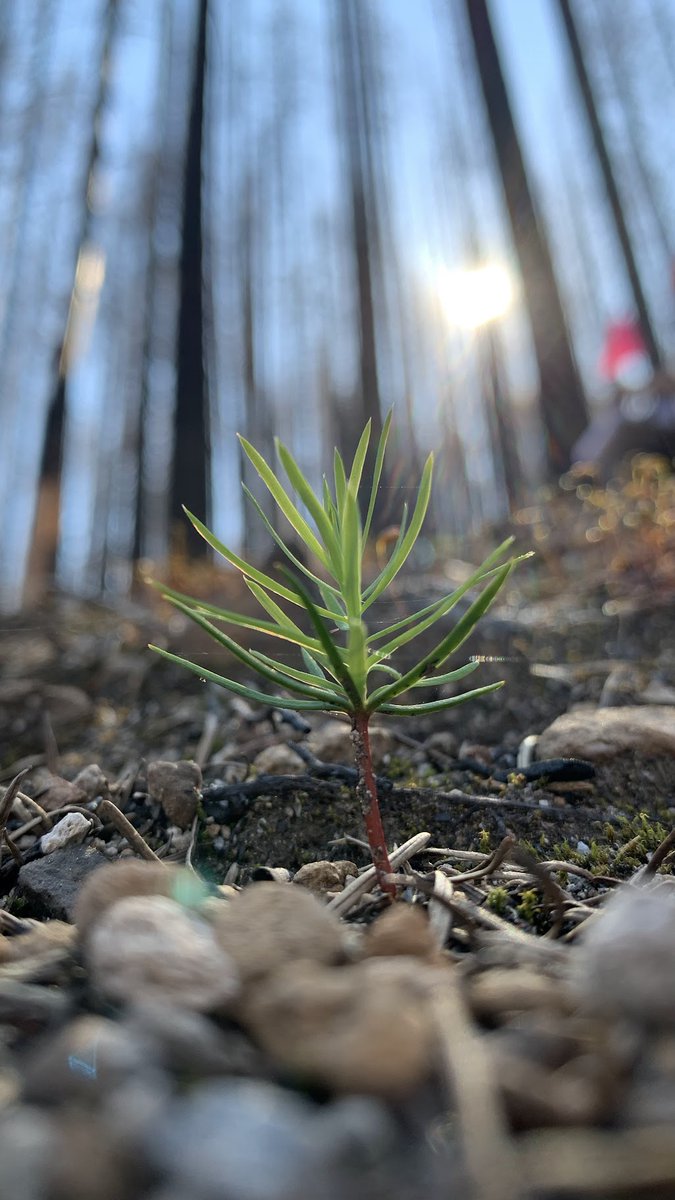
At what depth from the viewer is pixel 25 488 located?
23.7 m

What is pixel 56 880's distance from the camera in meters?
0.94

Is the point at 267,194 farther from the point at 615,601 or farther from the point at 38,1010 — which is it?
the point at 38,1010

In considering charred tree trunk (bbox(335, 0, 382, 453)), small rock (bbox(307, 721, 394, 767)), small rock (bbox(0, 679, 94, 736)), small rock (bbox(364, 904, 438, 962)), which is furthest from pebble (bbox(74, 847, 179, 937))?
charred tree trunk (bbox(335, 0, 382, 453))

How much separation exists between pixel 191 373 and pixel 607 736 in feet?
21.5

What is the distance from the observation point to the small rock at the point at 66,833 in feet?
3.49

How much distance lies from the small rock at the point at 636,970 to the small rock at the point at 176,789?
0.85 metres

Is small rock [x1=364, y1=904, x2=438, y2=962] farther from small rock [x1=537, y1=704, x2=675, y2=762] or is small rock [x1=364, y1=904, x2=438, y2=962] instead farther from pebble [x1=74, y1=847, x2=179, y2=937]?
small rock [x1=537, y1=704, x2=675, y2=762]

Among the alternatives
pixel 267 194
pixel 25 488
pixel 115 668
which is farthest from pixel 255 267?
pixel 115 668

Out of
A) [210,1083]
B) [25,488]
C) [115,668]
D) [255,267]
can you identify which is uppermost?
[255,267]

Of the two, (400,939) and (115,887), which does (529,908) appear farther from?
(115,887)

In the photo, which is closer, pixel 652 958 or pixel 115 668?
pixel 652 958

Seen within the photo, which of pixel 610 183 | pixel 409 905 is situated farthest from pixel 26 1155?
pixel 610 183

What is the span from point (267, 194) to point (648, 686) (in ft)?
60.4

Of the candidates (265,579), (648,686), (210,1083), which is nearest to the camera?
(210,1083)
